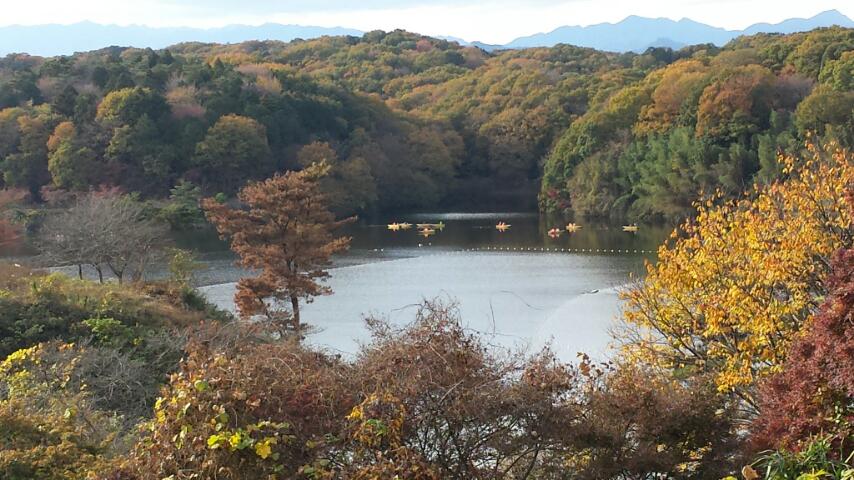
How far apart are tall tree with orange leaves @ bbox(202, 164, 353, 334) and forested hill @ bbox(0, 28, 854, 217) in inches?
902

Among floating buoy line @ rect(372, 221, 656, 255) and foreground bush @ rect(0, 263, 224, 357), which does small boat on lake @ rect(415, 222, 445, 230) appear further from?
foreground bush @ rect(0, 263, 224, 357)

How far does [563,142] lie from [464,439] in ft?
148

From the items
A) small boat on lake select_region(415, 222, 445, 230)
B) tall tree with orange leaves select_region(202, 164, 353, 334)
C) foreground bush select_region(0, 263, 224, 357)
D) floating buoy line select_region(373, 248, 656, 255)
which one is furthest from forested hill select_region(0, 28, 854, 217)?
foreground bush select_region(0, 263, 224, 357)

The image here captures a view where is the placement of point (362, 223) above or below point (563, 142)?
below

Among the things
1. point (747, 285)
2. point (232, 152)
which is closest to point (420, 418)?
point (747, 285)

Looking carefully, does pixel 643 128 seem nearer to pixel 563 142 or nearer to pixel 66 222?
pixel 563 142

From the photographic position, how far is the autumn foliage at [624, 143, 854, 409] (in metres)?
8.91

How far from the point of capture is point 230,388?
15.8 feet

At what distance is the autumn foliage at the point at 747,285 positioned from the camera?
8.91 m

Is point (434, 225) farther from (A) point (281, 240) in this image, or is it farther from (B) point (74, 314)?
(B) point (74, 314)

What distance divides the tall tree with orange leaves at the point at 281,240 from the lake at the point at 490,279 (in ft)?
4.53

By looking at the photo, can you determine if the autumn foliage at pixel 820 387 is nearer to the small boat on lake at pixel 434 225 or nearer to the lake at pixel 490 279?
the lake at pixel 490 279

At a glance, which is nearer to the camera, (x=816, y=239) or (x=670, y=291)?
(x=816, y=239)

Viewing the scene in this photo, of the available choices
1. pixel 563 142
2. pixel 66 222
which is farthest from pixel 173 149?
pixel 66 222
